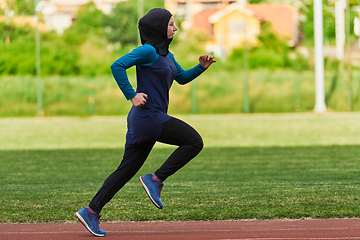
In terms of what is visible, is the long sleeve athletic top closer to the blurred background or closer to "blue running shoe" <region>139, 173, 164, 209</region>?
"blue running shoe" <region>139, 173, 164, 209</region>

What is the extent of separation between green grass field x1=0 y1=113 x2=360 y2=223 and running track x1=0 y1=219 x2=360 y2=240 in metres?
0.29

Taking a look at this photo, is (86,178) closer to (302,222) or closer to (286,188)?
(286,188)

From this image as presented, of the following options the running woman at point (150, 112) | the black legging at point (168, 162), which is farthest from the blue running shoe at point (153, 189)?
the black legging at point (168, 162)

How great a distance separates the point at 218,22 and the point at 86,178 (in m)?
71.5

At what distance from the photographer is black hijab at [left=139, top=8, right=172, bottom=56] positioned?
5.12m

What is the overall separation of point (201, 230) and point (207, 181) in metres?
3.74

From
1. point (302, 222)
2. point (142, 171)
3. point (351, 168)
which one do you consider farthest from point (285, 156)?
point (302, 222)

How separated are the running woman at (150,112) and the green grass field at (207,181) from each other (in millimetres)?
1082

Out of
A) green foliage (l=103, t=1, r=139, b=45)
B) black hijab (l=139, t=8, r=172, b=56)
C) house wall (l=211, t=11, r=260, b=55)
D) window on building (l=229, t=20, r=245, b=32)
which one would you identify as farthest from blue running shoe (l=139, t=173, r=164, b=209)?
window on building (l=229, t=20, r=245, b=32)

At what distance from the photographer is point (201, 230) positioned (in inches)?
221

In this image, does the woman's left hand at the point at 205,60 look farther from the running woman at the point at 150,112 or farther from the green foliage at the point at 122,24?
the green foliage at the point at 122,24

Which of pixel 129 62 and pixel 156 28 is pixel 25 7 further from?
pixel 129 62

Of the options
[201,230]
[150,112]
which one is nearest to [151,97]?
[150,112]

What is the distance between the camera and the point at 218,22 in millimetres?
79500
